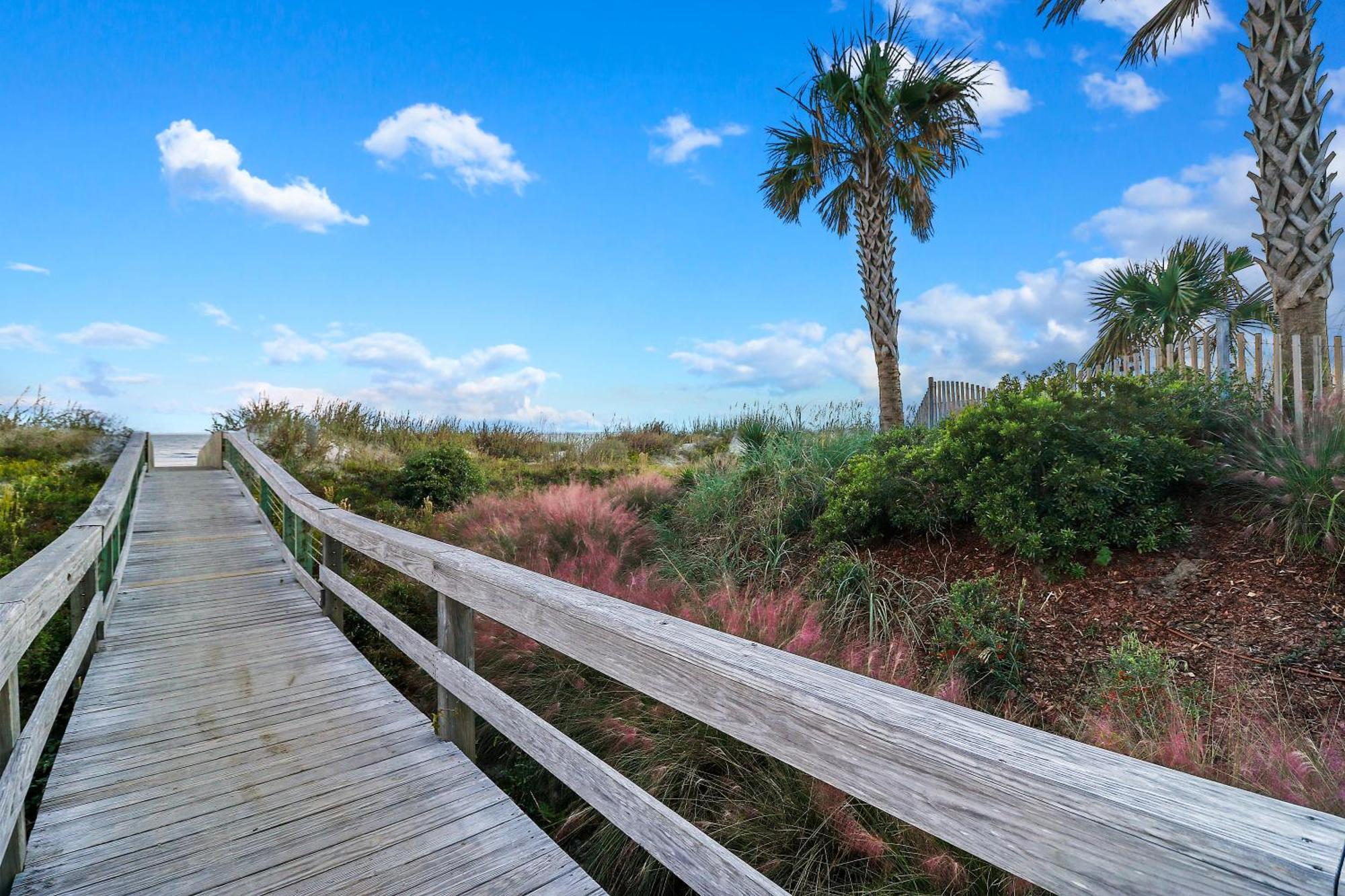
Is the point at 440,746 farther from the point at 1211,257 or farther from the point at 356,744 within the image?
the point at 1211,257

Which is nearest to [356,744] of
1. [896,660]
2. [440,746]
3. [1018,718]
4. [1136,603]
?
[440,746]

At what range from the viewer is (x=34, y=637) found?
9.32ft

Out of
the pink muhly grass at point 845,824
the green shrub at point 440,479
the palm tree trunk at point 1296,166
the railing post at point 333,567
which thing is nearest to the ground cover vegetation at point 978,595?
the pink muhly grass at point 845,824

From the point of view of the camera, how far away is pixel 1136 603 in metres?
4.79

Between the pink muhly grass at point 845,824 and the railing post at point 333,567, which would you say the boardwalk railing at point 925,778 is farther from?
the railing post at point 333,567

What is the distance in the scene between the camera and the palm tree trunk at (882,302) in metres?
12.5

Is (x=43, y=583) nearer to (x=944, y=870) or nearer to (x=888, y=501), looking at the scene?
(x=944, y=870)

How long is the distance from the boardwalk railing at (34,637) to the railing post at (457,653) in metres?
1.48

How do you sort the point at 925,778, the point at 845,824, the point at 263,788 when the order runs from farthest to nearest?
the point at 263,788 < the point at 845,824 < the point at 925,778

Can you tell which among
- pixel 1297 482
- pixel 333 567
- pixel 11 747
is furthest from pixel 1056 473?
pixel 11 747

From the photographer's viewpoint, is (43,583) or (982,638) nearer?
(43,583)

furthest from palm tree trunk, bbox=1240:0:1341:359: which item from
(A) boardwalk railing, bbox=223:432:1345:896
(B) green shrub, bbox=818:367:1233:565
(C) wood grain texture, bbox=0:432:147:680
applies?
(C) wood grain texture, bbox=0:432:147:680

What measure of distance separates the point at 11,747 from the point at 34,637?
0.53 m

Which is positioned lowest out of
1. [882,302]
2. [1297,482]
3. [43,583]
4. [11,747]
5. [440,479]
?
[11,747]
